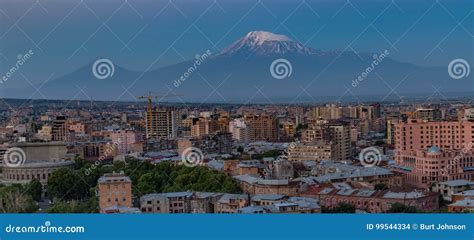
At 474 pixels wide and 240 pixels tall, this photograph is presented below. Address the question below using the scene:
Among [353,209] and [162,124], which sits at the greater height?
[162,124]

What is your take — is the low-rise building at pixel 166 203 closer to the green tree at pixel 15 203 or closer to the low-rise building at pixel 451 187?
the green tree at pixel 15 203

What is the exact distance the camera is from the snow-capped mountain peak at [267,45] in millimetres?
5441

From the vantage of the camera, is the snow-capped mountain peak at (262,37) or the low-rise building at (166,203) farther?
the snow-capped mountain peak at (262,37)

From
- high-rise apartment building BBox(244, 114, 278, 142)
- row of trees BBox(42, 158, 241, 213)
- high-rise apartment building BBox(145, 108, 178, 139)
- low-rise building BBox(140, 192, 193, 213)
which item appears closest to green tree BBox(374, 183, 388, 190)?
row of trees BBox(42, 158, 241, 213)

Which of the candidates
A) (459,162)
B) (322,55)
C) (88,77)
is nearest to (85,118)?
(88,77)

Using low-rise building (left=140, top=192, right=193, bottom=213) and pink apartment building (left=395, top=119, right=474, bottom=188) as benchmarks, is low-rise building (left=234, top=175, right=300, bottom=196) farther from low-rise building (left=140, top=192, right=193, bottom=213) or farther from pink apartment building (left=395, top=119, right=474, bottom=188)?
pink apartment building (left=395, top=119, right=474, bottom=188)

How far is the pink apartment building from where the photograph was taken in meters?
6.30

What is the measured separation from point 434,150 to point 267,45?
1.93m

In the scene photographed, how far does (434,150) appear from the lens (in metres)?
6.34

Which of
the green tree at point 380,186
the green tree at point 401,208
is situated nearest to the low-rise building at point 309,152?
the green tree at point 380,186

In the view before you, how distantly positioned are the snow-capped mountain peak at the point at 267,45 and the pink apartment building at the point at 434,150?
1.66 metres

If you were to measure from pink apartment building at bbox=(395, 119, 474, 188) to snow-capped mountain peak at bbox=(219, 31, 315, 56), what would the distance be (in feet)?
5.43

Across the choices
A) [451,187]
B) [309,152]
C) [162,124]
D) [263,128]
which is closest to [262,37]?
[451,187]

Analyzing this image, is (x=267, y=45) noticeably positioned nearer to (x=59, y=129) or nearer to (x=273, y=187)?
(x=273, y=187)
